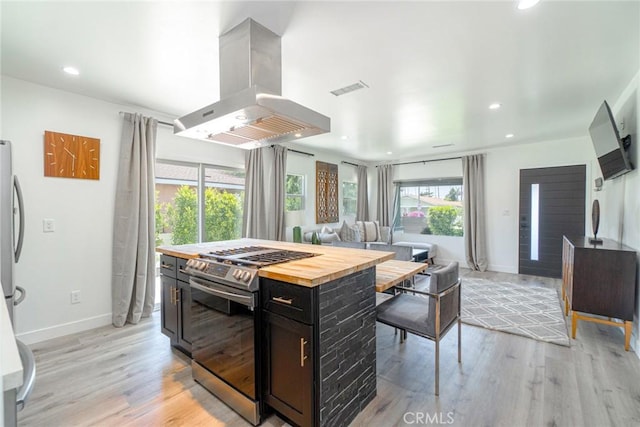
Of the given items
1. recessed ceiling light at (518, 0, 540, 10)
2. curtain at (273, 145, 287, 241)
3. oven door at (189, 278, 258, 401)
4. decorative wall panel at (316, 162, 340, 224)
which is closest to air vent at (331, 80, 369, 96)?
recessed ceiling light at (518, 0, 540, 10)

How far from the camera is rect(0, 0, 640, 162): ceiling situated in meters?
1.77

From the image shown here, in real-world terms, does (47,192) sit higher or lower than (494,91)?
lower

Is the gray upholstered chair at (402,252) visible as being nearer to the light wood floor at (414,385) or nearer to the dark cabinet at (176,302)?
the light wood floor at (414,385)

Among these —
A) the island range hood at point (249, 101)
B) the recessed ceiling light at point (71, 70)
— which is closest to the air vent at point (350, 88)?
the island range hood at point (249, 101)

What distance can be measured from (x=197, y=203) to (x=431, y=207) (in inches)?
201

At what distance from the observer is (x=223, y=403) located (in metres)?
1.92

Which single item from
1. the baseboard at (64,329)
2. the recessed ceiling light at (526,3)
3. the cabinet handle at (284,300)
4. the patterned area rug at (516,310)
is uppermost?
the recessed ceiling light at (526,3)

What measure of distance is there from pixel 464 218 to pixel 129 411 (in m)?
6.08

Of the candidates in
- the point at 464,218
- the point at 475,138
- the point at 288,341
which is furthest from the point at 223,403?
the point at 464,218

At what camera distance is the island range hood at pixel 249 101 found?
1.70 m

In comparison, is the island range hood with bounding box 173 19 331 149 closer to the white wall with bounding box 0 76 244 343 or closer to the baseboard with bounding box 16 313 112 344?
the white wall with bounding box 0 76 244 343

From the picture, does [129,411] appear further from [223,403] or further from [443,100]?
[443,100]

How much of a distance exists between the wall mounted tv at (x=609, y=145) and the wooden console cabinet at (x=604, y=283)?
816 mm

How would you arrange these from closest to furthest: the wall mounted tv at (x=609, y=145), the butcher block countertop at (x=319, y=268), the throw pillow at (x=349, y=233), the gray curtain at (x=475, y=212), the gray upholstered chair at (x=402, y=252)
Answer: the butcher block countertop at (x=319, y=268)
the wall mounted tv at (x=609, y=145)
the gray upholstered chair at (x=402, y=252)
the gray curtain at (x=475, y=212)
the throw pillow at (x=349, y=233)
